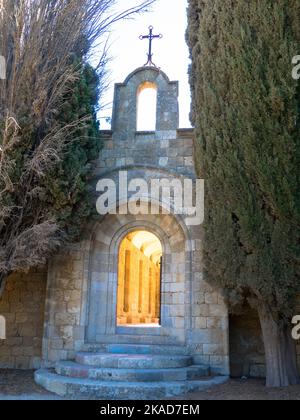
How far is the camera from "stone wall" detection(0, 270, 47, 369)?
27.9 feet

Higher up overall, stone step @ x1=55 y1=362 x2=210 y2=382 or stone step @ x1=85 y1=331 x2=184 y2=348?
stone step @ x1=85 y1=331 x2=184 y2=348

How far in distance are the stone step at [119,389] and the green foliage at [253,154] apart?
1.57 metres

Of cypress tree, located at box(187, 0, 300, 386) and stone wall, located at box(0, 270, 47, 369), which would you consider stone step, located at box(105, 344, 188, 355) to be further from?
stone wall, located at box(0, 270, 47, 369)

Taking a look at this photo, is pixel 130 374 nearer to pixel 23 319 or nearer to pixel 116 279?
pixel 116 279

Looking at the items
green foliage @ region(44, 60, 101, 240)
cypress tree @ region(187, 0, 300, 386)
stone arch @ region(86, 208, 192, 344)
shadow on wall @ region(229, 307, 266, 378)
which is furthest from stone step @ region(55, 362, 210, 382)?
green foliage @ region(44, 60, 101, 240)

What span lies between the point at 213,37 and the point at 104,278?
4655mm

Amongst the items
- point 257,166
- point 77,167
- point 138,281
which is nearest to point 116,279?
point 77,167

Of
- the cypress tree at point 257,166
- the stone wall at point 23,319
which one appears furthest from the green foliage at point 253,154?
the stone wall at point 23,319

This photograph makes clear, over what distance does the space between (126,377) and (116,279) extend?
235 cm

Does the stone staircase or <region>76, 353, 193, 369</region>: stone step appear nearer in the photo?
the stone staircase

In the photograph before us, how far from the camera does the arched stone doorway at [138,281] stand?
452 inches

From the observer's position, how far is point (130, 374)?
6379 mm

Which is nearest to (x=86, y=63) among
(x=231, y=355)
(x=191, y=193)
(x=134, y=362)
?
(x=191, y=193)
